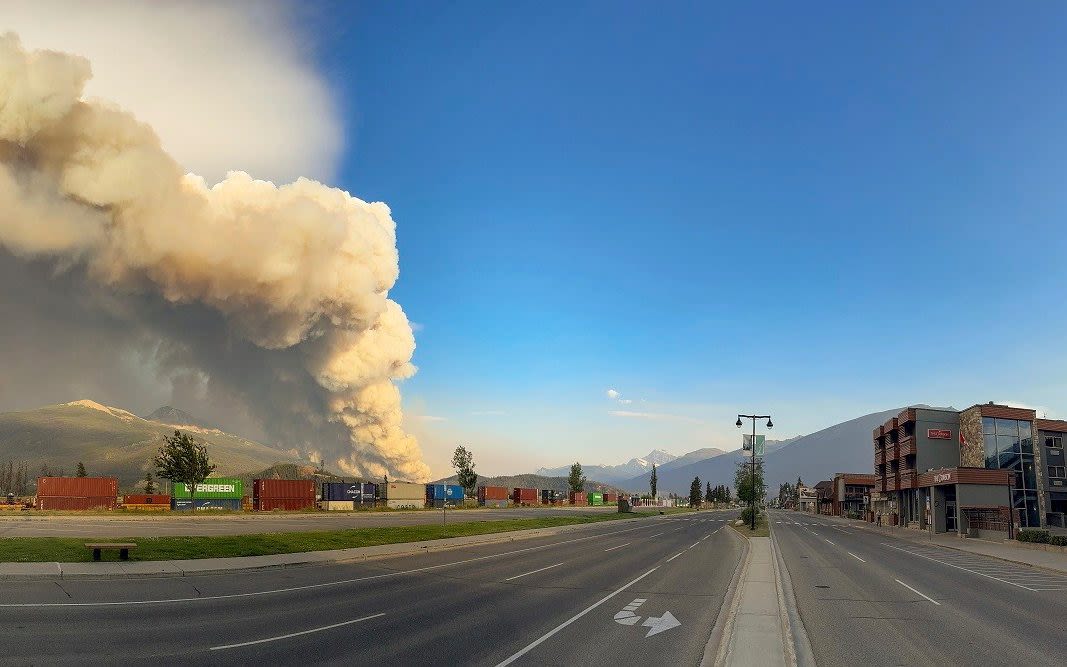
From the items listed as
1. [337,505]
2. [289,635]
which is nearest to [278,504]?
[337,505]

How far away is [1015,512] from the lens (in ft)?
205

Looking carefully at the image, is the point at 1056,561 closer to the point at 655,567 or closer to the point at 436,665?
the point at 655,567

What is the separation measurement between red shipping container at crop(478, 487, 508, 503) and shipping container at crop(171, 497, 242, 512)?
50078 mm

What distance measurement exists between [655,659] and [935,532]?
218 feet

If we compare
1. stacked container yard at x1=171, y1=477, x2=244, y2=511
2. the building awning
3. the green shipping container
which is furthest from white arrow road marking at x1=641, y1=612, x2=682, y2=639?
the green shipping container

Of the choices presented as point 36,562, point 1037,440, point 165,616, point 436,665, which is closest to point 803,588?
point 436,665

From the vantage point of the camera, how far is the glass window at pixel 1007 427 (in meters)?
66.1

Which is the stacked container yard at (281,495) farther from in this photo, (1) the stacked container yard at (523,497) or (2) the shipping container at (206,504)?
(1) the stacked container yard at (523,497)

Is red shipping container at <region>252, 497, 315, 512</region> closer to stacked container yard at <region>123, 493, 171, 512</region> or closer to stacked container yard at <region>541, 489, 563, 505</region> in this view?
stacked container yard at <region>123, 493, 171, 512</region>

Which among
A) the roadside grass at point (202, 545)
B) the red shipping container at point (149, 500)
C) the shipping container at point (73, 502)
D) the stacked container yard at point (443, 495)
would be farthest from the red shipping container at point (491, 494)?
the roadside grass at point (202, 545)

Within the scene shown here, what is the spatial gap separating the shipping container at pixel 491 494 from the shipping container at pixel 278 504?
146ft

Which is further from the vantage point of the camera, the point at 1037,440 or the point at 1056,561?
the point at 1037,440

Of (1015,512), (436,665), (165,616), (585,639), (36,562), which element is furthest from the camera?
(1015,512)

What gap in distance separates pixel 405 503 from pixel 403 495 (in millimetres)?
1151
